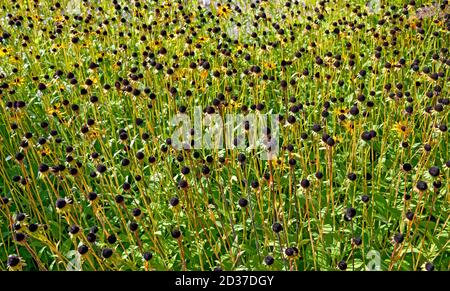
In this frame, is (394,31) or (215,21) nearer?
(394,31)

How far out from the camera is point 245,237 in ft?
9.23

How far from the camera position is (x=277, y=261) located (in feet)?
8.44

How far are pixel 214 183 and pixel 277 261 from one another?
0.84m

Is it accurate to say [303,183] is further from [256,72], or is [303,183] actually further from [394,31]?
[394,31]

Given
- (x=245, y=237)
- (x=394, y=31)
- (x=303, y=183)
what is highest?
(x=394, y=31)

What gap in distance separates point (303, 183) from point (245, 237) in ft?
2.10

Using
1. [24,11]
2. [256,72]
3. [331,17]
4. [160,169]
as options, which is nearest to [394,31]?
[331,17]

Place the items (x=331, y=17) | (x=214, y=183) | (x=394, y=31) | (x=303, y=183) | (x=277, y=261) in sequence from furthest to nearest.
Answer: (x=331, y=17)
(x=394, y=31)
(x=214, y=183)
(x=277, y=261)
(x=303, y=183)

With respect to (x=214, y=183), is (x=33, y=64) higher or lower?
higher
